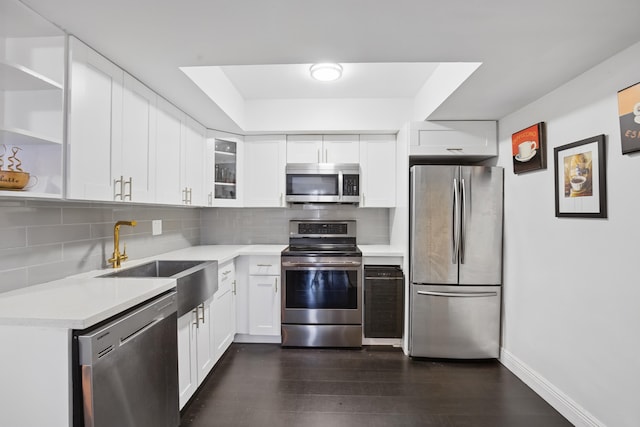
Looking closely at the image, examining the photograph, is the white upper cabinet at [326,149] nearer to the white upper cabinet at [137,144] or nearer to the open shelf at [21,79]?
the white upper cabinet at [137,144]

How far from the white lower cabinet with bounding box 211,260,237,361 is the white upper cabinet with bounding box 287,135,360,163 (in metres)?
1.34

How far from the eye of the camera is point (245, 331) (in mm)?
2822

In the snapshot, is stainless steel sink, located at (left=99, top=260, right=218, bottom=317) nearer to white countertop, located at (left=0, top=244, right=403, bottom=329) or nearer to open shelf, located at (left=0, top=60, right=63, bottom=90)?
white countertop, located at (left=0, top=244, right=403, bottom=329)

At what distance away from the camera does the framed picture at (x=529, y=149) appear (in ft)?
6.69

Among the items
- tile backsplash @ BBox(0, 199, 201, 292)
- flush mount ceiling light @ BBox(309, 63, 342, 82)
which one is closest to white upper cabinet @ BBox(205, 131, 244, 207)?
tile backsplash @ BBox(0, 199, 201, 292)

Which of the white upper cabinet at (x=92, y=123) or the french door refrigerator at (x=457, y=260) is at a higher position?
the white upper cabinet at (x=92, y=123)

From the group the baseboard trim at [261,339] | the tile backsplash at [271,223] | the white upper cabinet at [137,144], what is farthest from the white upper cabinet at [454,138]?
the baseboard trim at [261,339]

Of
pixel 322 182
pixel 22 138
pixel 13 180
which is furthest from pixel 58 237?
pixel 322 182

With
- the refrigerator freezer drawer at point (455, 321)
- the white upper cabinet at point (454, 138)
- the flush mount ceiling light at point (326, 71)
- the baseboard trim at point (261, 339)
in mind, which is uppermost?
the flush mount ceiling light at point (326, 71)

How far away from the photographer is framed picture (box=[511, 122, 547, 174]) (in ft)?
6.69

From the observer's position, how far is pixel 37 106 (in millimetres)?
1323

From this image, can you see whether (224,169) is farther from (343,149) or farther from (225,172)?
(343,149)

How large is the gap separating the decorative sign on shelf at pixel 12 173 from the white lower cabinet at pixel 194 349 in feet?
3.29

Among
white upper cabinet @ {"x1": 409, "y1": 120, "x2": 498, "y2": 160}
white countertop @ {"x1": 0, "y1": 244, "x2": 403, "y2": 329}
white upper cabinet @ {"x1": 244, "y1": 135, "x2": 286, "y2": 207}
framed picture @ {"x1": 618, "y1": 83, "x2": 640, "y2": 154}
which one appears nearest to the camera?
white countertop @ {"x1": 0, "y1": 244, "x2": 403, "y2": 329}
